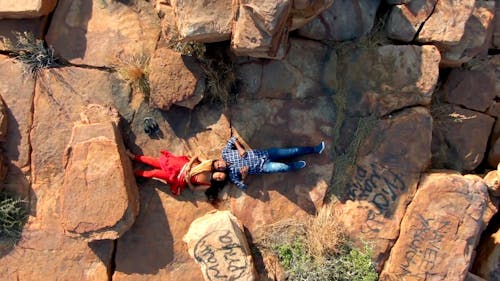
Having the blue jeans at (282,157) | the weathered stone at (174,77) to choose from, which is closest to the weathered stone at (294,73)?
the weathered stone at (174,77)

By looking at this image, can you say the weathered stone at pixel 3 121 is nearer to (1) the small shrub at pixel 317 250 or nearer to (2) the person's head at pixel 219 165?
(2) the person's head at pixel 219 165

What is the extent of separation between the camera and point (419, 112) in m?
5.05

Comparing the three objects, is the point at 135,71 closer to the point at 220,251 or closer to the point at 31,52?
the point at 31,52

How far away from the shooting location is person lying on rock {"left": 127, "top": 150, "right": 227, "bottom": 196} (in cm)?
477

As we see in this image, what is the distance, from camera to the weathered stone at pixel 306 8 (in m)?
4.21

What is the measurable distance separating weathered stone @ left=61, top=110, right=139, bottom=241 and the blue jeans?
1.49m

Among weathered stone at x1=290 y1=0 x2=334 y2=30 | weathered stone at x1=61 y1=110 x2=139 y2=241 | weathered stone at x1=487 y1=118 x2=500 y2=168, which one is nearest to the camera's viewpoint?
weathered stone at x1=290 y1=0 x2=334 y2=30

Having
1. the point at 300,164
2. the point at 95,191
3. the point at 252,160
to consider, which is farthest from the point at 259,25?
the point at 95,191

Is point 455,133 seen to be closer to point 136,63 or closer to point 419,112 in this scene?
point 419,112

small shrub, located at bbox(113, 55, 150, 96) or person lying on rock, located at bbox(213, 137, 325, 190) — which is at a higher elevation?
small shrub, located at bbox(113, 55, 150, 96)

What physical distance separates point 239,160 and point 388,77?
6.21ft

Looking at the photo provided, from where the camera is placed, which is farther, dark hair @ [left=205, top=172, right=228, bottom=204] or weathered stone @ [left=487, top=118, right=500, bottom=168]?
weathered stone @ [left=487, top=118, right=500, bottom=168]

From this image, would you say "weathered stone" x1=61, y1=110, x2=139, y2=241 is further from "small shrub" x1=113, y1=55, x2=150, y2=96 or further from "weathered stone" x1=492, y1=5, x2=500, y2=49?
"weathered stone" x1=492, y1=5, x2=500, y2=49

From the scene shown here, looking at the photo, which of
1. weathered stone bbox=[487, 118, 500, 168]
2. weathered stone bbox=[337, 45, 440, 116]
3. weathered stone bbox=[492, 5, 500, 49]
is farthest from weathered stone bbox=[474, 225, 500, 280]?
weathered stone bbox=[492, 5, 500, 49]
